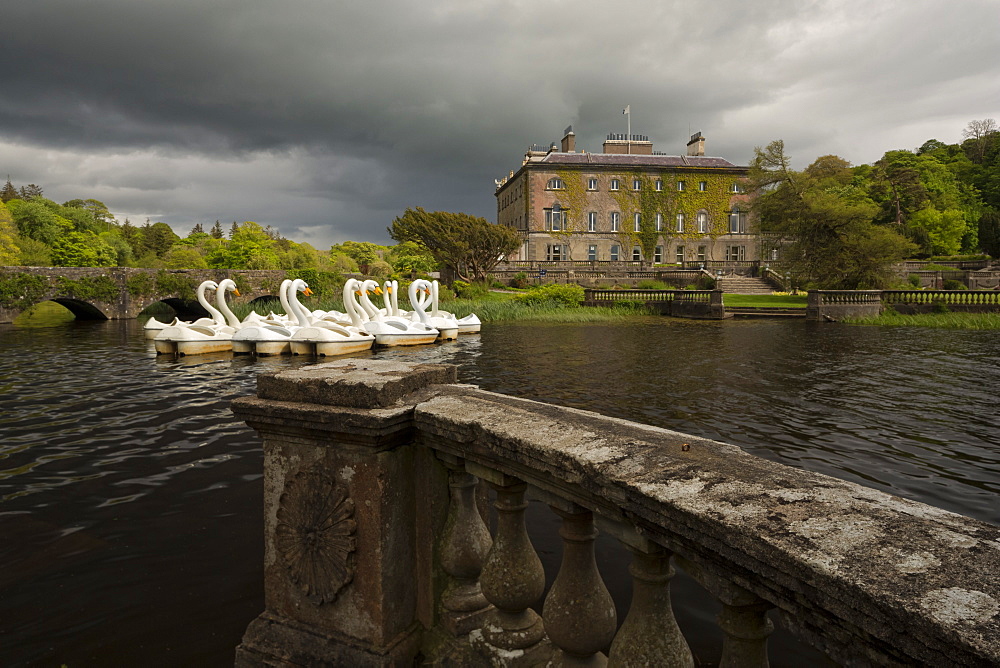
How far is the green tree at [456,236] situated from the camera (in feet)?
131

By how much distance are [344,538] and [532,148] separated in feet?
200

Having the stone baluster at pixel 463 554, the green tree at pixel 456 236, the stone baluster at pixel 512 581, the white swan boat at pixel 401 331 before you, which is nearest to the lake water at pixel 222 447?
the white swan boat at pixel 401 331

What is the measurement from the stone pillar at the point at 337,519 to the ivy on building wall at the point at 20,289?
3750 centimetres

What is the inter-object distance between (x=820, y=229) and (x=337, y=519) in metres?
39.8

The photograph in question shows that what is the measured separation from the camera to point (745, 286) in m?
42.2

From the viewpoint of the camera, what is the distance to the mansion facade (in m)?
54.4

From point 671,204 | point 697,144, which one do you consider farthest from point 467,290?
point 697,144

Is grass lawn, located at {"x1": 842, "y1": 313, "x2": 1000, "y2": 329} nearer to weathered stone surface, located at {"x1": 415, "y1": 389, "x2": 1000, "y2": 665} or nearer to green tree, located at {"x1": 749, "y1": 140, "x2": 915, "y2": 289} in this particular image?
green tree, located at {"x1": 749, "y1": 140, "x2": 915, "y2": 289}

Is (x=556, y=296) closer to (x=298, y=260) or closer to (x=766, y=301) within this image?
(x=766, y=301)

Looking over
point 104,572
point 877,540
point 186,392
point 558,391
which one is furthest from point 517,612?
point 186,392

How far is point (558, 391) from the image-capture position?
417 inches

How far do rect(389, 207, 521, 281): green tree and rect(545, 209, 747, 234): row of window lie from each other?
1360 cm

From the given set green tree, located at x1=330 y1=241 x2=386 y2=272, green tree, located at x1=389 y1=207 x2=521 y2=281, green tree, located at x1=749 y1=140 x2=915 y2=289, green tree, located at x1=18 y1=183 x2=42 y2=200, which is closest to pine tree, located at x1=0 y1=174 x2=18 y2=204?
green tree, located at x1=18 y1=183 x2=42 y2=200

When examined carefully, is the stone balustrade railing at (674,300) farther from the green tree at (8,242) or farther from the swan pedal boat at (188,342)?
the green tree at (8,242)
